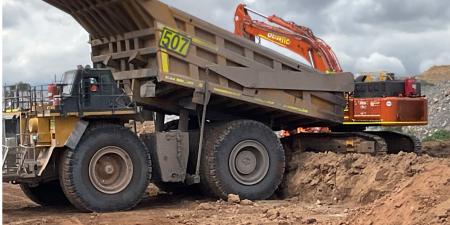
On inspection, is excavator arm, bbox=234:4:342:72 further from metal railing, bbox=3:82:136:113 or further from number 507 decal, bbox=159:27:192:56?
metal railing, bbox=3:82:136:113

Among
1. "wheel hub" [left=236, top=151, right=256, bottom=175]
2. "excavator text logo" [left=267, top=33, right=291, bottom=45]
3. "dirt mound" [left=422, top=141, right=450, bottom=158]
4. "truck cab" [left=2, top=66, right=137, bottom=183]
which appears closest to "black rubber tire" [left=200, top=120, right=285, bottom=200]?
"wheel hub" [left=236, top=151, right=256, bottom=175]

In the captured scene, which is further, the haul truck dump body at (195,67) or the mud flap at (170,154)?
the mud flap at (170,154)

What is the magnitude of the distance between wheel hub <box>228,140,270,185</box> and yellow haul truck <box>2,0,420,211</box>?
0.7 inches

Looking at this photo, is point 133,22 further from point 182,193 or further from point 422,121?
point 422,121

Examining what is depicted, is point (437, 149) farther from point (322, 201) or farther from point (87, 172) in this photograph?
point (87, 172)

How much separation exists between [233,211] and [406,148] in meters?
5.18

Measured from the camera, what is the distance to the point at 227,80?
1159 centimetres

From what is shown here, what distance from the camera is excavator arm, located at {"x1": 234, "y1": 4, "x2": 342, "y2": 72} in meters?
15.7

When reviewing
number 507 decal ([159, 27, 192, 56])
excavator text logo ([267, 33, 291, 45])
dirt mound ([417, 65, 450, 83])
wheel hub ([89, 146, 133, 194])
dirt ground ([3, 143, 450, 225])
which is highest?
dirt mound ([417, 65, 450, 83])

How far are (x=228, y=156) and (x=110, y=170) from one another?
2.14 meters

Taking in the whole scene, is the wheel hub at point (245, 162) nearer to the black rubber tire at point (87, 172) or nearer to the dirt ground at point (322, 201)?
the dirt ground at point (322, 201)

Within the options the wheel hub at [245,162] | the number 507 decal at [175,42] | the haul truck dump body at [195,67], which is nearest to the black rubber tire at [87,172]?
the haul truck dump body at [195,67]

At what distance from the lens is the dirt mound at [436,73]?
53475 mm

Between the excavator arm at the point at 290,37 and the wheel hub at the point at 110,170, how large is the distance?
608 cm
